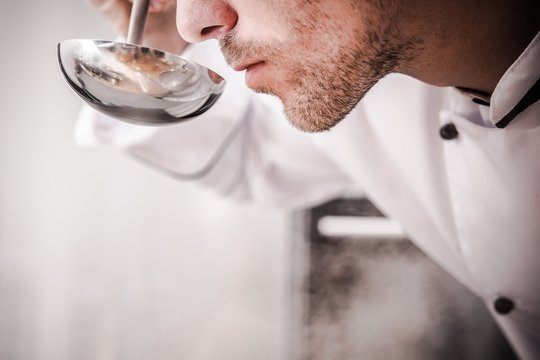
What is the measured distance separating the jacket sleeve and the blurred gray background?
3.52ft

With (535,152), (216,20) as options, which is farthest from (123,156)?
(535,152)

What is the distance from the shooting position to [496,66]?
0.66 meters

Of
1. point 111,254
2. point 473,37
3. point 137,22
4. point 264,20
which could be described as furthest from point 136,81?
point 111,254

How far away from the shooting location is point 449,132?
0.77 metres

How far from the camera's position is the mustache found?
0.61 metres

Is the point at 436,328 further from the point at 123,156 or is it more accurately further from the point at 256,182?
the point at 123,156

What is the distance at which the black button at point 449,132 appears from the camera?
0.76 m

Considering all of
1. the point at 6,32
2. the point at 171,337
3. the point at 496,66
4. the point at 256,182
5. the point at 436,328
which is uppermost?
the point at 496,66

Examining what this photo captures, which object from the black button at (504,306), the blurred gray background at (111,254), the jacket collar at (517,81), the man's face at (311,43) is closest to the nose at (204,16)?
the man's face at (311,43)

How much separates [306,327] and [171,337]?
80cm

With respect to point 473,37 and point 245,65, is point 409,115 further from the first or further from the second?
point 245,65

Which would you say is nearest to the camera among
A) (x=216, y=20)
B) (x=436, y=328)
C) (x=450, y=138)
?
(x=216, y=20)

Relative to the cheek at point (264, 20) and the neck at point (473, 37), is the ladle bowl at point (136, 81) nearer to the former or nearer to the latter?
the cheek at point (264, 20)

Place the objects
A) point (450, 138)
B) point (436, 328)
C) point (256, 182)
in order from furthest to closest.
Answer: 1. point (436, 328)
2. point (256, 182)
3. point (450, 138)
